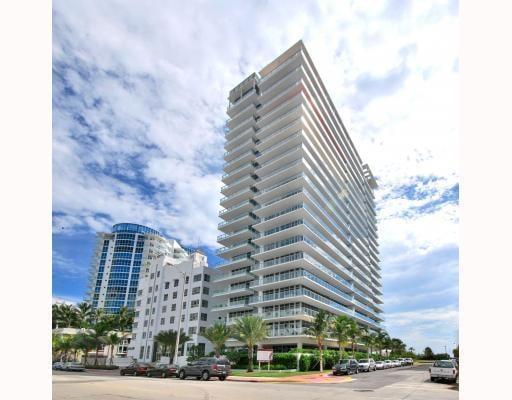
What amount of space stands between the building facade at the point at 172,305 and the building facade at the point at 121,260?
63.9m

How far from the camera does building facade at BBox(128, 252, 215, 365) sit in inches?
2896

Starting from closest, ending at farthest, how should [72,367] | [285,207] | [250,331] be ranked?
[250,331] < [72,367] < [285,207]

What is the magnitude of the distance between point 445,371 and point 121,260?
153980mm

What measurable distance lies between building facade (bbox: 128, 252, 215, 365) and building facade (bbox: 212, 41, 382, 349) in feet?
12.7

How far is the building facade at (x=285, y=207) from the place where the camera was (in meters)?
59.6


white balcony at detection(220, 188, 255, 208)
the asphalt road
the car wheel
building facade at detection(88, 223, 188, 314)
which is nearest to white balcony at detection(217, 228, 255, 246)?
white balcony at detection(220, 188, 255, 208)

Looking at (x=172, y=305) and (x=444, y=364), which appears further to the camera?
(x=172, y=305)

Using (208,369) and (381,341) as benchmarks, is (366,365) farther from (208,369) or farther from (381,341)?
(381,341)

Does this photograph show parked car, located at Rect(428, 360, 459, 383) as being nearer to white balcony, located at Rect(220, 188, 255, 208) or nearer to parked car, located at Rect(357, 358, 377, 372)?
parked car, located at Rect(357, 358, 377, 372)

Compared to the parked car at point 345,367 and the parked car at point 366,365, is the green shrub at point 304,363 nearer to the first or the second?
the parked car at point 345,367

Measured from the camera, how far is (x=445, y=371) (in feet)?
91.5

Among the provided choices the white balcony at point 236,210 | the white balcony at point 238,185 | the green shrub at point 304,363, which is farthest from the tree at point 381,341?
the white balcony at point 238,185

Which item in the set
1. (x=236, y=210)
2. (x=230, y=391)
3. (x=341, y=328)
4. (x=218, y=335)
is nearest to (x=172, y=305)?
(x=236, y=210)
